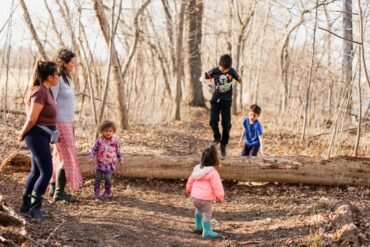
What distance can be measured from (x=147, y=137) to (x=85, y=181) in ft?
14.6

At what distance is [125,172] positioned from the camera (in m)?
7.82

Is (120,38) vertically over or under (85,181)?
over

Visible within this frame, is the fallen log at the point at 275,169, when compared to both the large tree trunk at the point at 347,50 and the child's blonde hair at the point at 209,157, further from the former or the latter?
the large tree trunk at the point at 347,50

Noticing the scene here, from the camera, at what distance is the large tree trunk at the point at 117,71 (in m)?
10.8

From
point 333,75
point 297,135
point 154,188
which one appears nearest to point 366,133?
point 297,135

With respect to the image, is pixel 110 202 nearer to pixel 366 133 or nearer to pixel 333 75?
pixel 366 133

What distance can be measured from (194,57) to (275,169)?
509 inches

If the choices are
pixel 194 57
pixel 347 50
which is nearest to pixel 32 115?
pixel 347 50

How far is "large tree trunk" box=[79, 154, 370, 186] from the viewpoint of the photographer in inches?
310

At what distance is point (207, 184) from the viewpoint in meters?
5.70

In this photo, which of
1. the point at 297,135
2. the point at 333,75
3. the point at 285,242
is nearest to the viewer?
the point at 285,242

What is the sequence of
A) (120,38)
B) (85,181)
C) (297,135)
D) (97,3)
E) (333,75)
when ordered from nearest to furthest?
(85,181) → (97,3) → (297,135) → (333,75) → (120,38)

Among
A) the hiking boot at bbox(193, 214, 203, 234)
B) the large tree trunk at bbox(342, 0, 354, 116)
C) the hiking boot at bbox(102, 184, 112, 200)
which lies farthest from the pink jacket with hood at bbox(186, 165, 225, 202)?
the large tree trunk at bbox(342, 0, 354, 116)

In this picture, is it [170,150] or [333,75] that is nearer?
[170,150]
